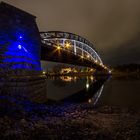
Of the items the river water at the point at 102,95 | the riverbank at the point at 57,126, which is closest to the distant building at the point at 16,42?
the riverbank at the point at 57,126

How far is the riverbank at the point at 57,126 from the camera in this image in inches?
524

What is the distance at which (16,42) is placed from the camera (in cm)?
2686

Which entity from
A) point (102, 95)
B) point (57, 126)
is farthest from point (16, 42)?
point (102, 95)

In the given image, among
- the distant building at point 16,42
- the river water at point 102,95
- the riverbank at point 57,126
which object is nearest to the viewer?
the riverbank at point 57,126

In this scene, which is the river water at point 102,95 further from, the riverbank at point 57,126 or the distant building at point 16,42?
the riverbank at point 57,126

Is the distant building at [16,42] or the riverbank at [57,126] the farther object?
the distant building at [16,42]

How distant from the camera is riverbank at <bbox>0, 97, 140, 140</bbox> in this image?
13309 millimetres

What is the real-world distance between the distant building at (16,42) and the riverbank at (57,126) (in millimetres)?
5885

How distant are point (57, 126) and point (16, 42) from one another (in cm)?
1445

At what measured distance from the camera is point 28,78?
85.9 feet

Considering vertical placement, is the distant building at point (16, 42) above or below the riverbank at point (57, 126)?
above

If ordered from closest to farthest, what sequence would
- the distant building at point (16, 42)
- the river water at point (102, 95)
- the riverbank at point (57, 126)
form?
the riverbank at point (57, 126)
the distant building at point (16, 42)
the river water at point (102, 95)

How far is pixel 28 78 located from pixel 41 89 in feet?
18.9

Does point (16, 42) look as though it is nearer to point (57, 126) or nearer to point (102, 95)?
point (57, 126)
